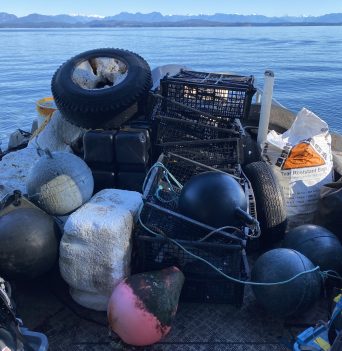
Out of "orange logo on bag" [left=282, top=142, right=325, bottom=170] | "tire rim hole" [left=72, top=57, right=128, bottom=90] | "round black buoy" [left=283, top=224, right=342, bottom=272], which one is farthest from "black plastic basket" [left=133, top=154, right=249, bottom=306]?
"tire rim hole" [left=72, top=57, right=128, bottom=90]

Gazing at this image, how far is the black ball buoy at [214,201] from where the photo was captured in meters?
2.89

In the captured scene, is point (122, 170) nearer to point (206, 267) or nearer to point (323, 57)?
point (206, 267)

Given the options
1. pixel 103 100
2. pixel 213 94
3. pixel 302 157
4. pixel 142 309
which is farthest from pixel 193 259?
pixel 103 100

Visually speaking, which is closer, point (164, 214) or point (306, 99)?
point (164, 214)

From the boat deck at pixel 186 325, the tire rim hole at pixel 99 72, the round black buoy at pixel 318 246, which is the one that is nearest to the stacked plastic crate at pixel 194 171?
the boat deck at pixel 186 325

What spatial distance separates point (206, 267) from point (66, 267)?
1.02 metres

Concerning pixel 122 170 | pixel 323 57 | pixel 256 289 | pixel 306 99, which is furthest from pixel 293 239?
pixel 323 57

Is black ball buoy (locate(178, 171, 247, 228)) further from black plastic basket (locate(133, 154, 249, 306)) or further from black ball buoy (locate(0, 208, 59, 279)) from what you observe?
black ball buoy (locate(0, 208, 59, 279))

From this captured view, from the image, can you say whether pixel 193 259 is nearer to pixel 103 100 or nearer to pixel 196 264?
pixel 196 264

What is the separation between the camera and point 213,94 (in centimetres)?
393

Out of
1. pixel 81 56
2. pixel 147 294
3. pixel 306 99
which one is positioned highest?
pixel 81 56

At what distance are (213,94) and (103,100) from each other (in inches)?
44.9

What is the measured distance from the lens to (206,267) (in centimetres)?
293

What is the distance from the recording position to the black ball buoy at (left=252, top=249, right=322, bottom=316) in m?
2.76
